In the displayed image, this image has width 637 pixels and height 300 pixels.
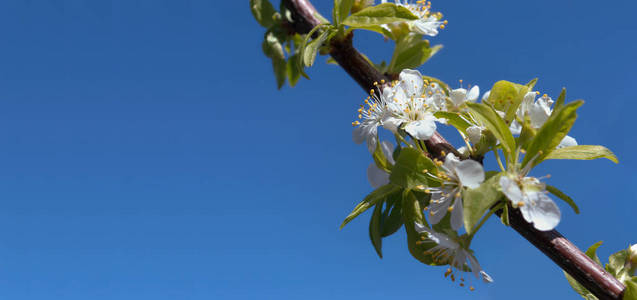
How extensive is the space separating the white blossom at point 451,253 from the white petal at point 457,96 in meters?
0.38

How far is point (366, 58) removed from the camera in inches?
63.0

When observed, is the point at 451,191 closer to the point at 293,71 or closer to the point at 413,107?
the point at 413,107

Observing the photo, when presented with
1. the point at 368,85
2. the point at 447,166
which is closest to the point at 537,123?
the point at 447,166

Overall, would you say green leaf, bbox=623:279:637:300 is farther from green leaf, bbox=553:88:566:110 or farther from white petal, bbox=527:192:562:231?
green leaf, bbox=553:88:566:110

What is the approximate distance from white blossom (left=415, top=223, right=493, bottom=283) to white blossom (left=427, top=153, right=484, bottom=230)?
0.14 feet

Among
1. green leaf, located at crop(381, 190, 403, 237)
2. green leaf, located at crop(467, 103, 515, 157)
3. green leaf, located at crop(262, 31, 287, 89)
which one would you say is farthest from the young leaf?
green leaf, located at crop(262, 31, 287, 89)

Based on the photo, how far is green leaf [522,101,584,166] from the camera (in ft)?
3.24

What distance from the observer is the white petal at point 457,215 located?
106 cm

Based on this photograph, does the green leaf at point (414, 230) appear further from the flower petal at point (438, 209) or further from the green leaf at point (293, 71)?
the green leaf at point (293, 71)

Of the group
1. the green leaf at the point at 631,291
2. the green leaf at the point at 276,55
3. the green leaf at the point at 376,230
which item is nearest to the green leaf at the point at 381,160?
the green leaf at the point at 376,230

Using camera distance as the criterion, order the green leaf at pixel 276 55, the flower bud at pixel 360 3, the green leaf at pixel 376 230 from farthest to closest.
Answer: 1. the green leaf at pixel 276 55
2. the flower bud at pixel 360 3
3. the green leaf at pixel 376 230

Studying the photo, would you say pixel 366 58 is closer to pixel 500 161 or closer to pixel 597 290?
pixel 500 161

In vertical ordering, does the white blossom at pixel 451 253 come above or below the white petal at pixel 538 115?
below

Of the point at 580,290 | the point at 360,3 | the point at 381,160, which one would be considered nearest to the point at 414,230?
the point at 381,160
